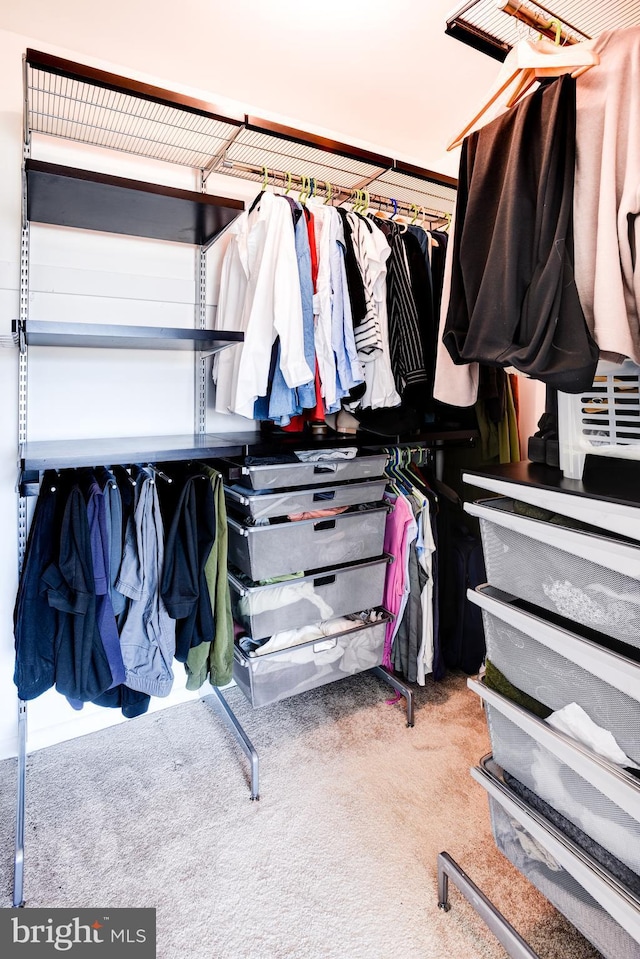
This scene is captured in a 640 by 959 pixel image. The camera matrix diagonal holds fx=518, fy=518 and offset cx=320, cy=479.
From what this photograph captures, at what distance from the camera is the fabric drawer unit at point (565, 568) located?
0.79 meters

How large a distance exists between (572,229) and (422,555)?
1.31 m

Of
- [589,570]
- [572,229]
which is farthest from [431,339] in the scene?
[589,570]

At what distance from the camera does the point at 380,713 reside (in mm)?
1985

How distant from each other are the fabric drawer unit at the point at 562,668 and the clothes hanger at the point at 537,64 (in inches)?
38.6

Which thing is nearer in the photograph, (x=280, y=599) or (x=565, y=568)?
(x=565, y=568)

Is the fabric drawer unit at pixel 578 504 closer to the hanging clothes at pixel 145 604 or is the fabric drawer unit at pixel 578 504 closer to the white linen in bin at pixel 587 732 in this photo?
the white linen in bin at pixel 587 732

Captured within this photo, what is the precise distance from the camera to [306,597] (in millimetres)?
1781

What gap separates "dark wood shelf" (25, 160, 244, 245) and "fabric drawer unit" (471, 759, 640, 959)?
1655mm

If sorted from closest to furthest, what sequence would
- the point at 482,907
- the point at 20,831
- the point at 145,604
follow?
the point at 482,907 → the point at 20,831 → the point at 145,604

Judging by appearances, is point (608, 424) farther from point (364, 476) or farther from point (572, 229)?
point (364, 476)

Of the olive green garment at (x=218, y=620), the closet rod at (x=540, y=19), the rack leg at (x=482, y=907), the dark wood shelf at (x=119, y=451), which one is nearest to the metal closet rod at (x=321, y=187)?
the closet rod at (x=540, y=19)

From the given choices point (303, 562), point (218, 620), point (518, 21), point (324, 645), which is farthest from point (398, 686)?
point (518, 21)

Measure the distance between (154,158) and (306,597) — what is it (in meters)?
1.64

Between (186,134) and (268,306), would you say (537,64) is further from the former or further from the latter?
(186,134)
